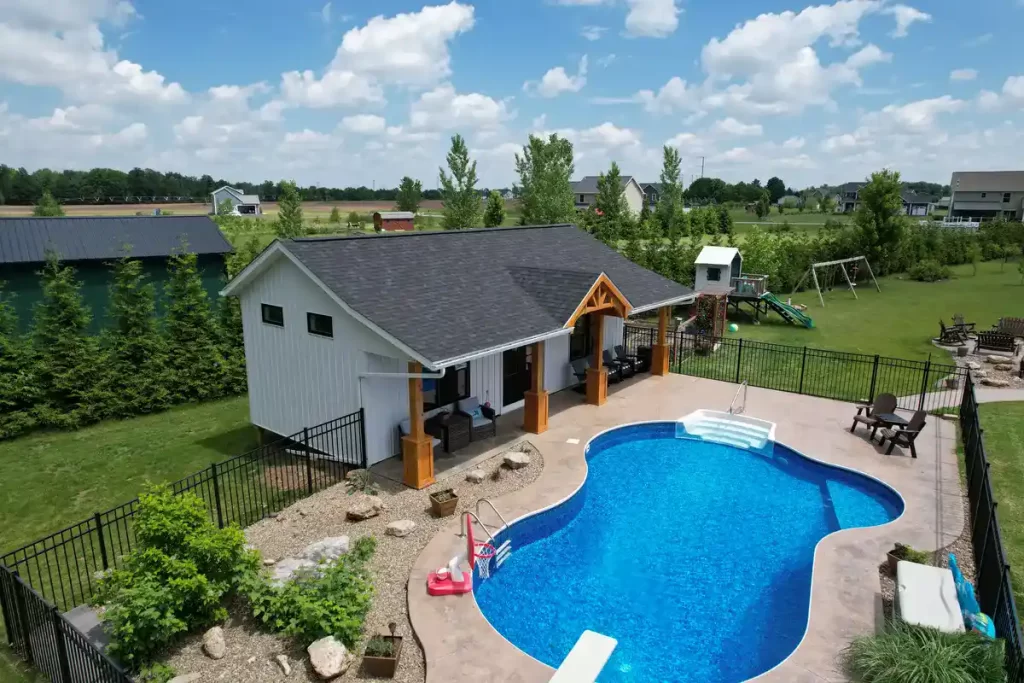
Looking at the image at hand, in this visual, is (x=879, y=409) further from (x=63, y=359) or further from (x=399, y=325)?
(x=63, y=359)

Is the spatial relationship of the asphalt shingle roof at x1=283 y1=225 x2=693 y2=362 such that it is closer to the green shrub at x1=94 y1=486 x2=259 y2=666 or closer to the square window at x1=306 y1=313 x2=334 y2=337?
the square window at x1=306 y1=313 x2=334 y2=337

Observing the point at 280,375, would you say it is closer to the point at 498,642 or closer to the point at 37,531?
the point at 37,531

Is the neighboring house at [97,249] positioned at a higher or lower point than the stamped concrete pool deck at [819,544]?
higher

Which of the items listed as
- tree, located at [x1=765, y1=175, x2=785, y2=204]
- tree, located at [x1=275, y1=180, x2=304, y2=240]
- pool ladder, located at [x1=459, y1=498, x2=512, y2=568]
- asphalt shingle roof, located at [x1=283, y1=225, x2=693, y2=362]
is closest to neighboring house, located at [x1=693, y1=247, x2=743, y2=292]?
asphalt shingle roof, located at [x1=283, y1=225, x2=693, y2=362]

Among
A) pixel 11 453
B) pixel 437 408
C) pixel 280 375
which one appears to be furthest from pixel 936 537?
pixel 11 453

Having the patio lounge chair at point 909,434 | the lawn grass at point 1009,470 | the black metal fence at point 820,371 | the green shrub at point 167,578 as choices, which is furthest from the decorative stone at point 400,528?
the black metal fence at point 820,371

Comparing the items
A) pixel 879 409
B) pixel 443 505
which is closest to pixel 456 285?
pixel 443 505

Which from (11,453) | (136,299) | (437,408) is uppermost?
(136,299)

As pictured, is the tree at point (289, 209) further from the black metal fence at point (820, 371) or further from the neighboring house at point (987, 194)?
the neighboring house at point (987, 194)
